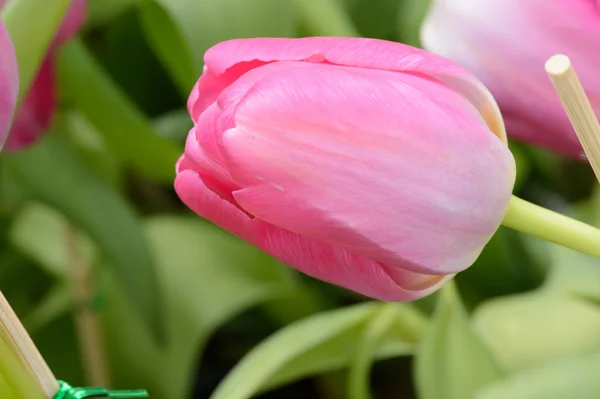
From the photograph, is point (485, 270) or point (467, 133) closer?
point (467, 133)

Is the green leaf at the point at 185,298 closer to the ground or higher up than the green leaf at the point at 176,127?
closer to the ground

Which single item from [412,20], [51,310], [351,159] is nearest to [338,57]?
[351,159]

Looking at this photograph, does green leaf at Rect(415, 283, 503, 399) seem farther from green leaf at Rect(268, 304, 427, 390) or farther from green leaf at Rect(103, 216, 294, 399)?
green leaf at Rect(103, 216, 294, 399)

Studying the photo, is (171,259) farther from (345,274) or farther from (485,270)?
(345,274)

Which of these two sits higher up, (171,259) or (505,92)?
(505,92)

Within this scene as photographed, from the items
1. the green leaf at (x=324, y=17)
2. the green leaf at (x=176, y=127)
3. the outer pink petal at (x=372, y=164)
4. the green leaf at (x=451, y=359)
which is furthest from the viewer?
the green leaf at (x=176, y=127)

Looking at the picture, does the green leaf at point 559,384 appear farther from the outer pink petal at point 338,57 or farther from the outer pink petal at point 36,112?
the outer pink petal at point 36,112

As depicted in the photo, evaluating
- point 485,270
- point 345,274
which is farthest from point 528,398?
point 485,270

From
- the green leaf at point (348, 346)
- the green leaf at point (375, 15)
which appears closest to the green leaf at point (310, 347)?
the green leaf at point (348, 346)
